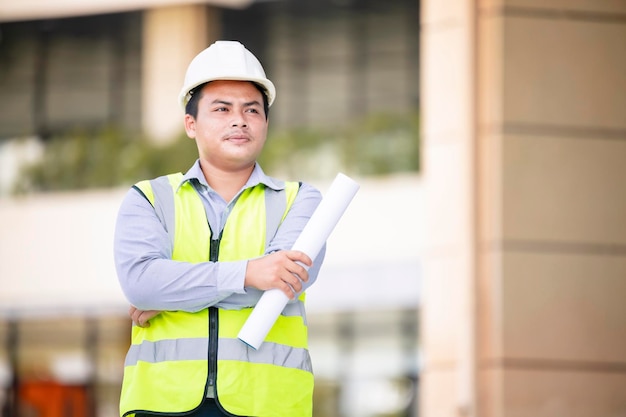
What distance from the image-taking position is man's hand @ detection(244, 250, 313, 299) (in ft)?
10.1

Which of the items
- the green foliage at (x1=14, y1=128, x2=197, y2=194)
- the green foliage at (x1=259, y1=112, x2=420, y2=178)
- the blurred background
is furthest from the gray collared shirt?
the green foliage at (x1=14, y1=128, x2=197, y2=194)

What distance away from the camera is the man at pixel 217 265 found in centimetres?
311

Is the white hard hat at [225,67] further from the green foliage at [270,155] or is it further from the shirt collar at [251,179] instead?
the green foliage at [270,155]

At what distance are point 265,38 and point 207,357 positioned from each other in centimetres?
2133

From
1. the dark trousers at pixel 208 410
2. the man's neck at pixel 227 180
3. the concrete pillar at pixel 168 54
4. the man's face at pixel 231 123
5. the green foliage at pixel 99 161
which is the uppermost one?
the concrete pillar at pixel 168 54

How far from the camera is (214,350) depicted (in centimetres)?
314

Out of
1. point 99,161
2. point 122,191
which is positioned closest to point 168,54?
point 99,161

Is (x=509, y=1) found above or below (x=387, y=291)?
above

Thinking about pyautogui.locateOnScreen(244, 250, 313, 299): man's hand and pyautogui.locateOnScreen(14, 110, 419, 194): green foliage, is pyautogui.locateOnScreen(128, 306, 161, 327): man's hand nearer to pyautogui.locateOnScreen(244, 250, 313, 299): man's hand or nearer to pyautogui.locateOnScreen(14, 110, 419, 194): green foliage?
pyautogui.locateOnScreen(244, 250, 313, 299): man's hand

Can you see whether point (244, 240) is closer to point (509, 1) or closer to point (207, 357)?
point (207, 357)

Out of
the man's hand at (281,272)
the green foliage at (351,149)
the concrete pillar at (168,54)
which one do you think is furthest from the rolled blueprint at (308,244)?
the concrete pillar at (168,54)

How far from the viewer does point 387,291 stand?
22141 millimetres

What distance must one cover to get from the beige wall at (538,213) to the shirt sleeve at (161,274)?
6.23 meters

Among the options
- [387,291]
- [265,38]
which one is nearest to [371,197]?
[387,291]
